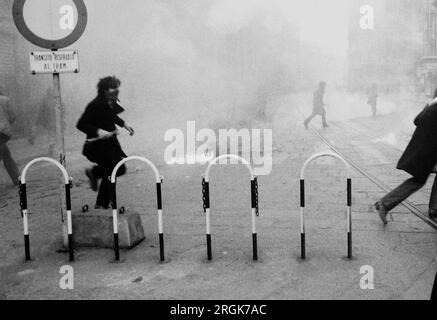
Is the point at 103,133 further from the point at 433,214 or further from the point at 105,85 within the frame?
the point at 433,214

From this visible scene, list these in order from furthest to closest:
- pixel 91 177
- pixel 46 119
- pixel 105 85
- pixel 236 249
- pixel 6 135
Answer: pixel 46 119 < pixel 6 135 < pixel 91 177 < pixel 105 85 < pixel 236 249

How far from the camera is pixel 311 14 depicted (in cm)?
1620

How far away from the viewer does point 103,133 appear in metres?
4.58

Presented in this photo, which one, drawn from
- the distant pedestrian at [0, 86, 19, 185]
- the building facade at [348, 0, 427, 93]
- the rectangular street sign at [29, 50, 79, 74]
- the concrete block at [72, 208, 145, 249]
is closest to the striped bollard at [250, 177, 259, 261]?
the concrete block at [72, 208, 145, 249]

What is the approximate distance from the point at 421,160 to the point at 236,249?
6.09 ft

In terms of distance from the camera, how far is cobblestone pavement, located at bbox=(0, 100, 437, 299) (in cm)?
316

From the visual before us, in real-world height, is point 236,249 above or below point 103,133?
below

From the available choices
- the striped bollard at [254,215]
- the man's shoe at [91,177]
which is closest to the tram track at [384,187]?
the striped bollard at [254,215]

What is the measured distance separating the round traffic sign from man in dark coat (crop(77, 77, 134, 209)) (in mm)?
837

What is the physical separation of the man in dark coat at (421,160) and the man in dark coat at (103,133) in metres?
2.50

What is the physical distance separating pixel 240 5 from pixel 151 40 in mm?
3049

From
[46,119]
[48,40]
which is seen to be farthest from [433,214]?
[46,119]

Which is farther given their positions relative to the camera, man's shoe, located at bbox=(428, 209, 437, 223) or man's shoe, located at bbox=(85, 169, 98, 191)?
man's shoe, located at bbox=(85, 169, 98, 191)

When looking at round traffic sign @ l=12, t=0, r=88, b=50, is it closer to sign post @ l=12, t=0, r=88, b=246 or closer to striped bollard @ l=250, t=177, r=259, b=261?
sign post @ l=12, t=0, r=88, b=246
